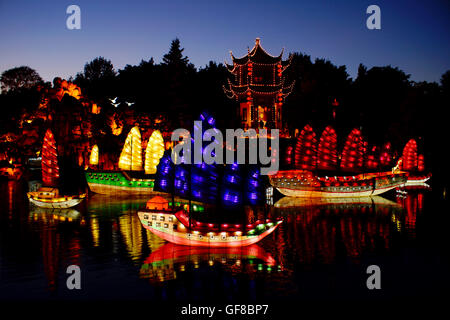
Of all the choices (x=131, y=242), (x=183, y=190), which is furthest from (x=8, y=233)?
(x=183, y=190)

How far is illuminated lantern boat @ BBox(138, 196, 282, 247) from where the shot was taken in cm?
2095

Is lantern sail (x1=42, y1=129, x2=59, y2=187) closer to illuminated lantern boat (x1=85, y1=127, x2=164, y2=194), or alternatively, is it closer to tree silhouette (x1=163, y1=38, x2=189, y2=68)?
illuminated lantern boat (x1=85, y1=127, x2=164, y2=194)

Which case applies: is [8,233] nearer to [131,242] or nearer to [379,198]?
[131,242]

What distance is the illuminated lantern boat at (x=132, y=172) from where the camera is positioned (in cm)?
4591

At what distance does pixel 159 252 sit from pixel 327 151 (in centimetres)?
2858

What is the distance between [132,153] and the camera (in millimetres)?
46625

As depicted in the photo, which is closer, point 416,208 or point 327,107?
point 416,208

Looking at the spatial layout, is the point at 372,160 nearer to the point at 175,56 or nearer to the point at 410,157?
the point at 410,157

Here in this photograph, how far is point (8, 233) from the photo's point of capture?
25.8 meters

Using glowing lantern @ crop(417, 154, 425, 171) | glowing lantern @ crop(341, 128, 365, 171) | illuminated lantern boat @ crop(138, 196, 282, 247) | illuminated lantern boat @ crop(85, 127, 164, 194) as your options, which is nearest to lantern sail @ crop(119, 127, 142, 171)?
illuminated lantern boat @ crop(85, 127, 164, 194)

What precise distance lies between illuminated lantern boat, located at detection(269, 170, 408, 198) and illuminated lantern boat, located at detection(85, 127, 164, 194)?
12.3 m

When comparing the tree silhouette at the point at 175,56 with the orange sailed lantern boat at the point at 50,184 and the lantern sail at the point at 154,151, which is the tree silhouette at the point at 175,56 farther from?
the orange sailed lantern boat at the point at 50,184

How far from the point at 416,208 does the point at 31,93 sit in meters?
58.3

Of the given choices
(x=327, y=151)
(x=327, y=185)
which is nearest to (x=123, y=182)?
(x=327, y=185)
